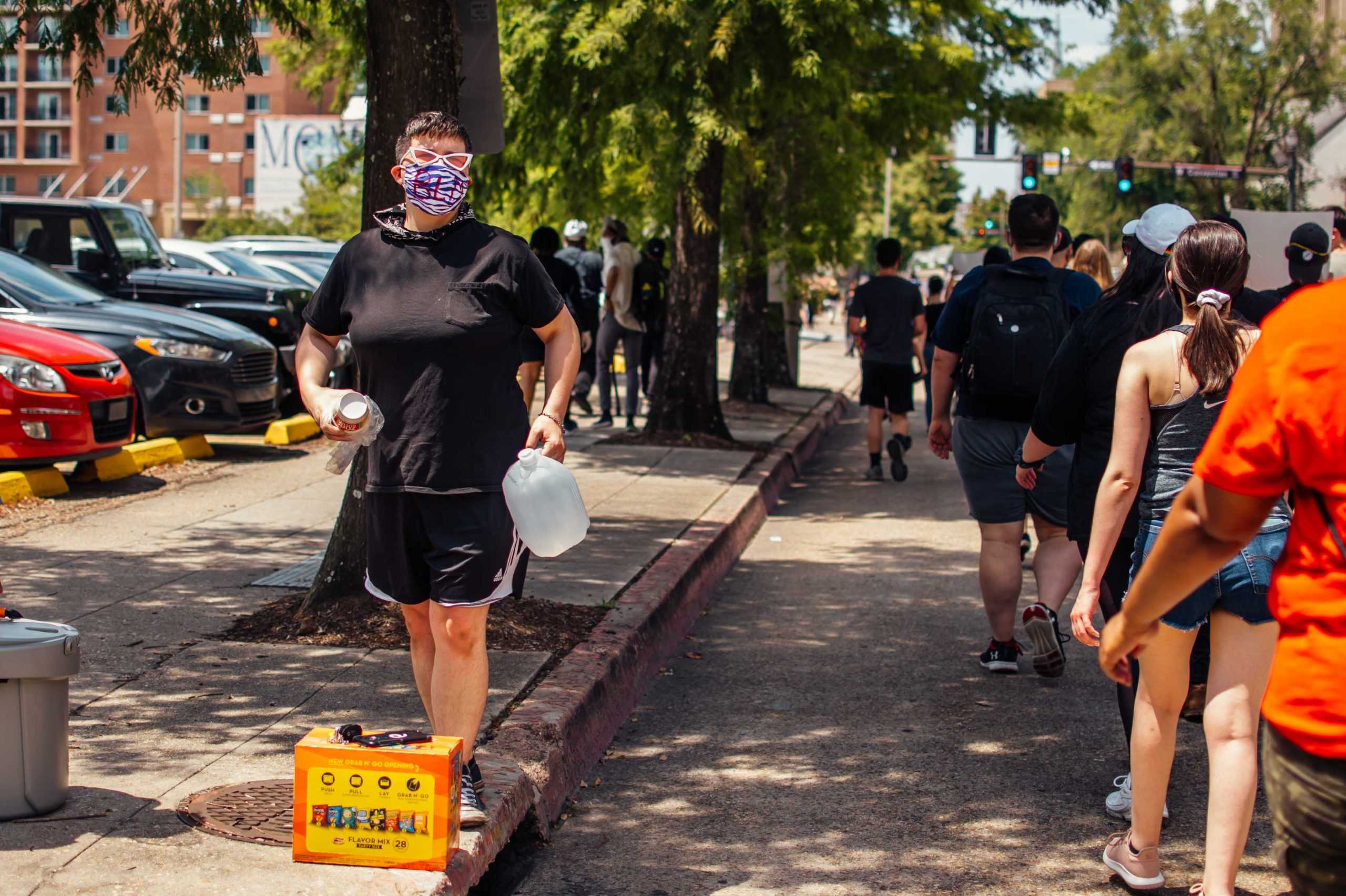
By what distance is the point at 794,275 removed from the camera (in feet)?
64.0

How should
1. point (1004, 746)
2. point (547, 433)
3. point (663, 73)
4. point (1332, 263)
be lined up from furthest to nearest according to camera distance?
point (663, 73) < point (1332, 263) < point (1004, 746) < point (547, 433)

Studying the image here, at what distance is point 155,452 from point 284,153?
71024 mm

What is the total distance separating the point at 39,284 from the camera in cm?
1216

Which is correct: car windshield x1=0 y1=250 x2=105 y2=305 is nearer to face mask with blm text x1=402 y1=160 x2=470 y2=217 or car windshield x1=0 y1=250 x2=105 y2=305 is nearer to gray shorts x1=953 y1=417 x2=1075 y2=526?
gray shorts x1=953 y1=417 x2=1075 y2=526

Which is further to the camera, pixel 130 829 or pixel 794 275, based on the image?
pixel 794 275

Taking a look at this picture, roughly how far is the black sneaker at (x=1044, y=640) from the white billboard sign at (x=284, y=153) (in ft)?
243

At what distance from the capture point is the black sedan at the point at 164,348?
461 inches

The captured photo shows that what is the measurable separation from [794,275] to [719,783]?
1464 cm

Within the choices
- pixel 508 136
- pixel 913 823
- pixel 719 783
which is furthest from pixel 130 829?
pixel 508 136

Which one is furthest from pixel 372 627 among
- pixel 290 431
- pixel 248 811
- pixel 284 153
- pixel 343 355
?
pixel 284 153

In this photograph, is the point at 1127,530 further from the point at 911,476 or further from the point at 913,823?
the point at 911,476

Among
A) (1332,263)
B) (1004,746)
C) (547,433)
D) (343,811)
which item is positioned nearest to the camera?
(343,811)

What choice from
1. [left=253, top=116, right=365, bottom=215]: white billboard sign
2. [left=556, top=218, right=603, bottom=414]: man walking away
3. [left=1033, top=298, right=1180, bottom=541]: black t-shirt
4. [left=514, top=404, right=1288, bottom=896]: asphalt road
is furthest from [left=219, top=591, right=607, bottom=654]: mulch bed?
[left=253, top=116, right=365, bottom=215]: white billboard sign

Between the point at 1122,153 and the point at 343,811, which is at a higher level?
the point at 1122,153
